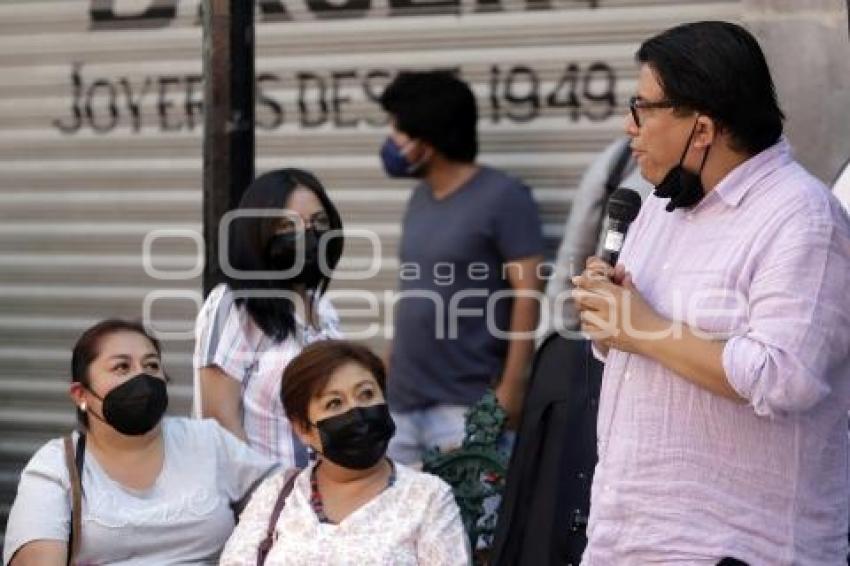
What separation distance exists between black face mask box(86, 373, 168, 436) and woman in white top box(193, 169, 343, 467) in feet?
0.66

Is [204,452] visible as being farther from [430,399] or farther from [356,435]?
[430,399]

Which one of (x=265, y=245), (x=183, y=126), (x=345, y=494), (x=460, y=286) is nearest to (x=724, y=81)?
(x=345, y=494)

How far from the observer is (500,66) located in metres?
6.15

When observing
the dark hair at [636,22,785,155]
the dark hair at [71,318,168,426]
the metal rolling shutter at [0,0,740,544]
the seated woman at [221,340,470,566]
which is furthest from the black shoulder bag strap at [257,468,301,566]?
the metal rolling shutter at [0,0,740,544]

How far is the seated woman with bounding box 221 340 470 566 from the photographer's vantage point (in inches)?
164

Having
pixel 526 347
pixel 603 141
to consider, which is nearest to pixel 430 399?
pixel 526 347

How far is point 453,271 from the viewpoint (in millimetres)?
5727

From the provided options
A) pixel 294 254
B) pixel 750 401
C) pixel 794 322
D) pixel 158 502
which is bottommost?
pixel 158 502

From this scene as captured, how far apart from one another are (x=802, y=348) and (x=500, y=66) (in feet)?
11.4

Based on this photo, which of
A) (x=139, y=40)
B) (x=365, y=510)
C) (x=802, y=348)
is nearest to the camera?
(x=802, y=348)

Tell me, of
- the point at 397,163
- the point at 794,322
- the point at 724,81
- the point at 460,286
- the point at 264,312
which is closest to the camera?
the point at 794,322

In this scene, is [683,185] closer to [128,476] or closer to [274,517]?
[274,517]

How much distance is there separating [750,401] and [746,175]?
1.38 feet

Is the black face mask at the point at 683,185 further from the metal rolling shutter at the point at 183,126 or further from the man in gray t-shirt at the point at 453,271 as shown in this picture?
the metal rolling shutter at the point at 183,126
